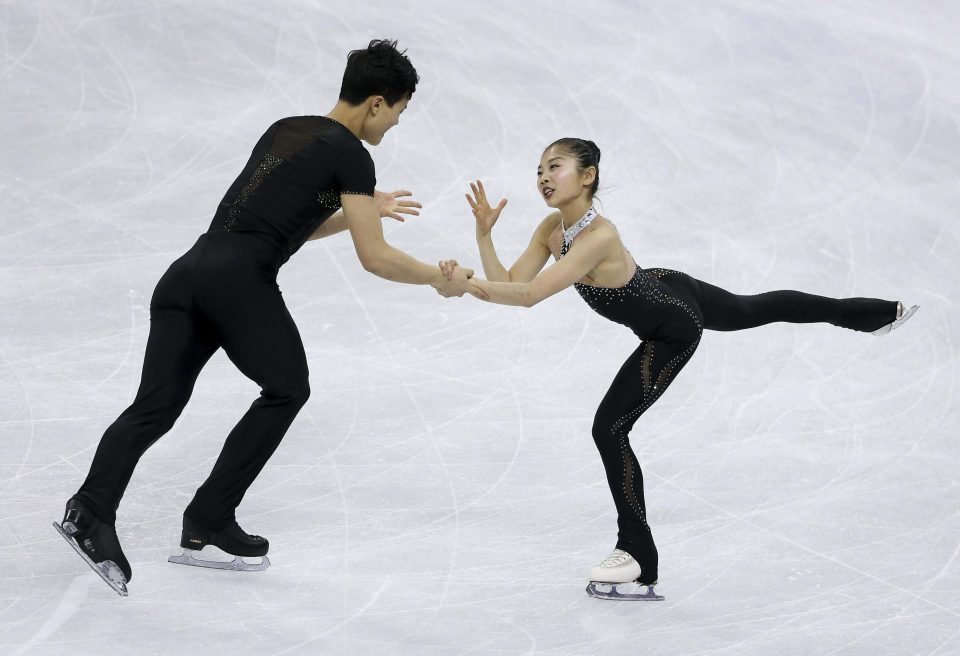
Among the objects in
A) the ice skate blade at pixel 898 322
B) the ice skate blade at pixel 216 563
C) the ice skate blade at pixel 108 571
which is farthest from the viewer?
the ice skate blade at pixel 898 322

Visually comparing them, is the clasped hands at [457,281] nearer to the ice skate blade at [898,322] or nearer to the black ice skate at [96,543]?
the black ice skate at [96,543]

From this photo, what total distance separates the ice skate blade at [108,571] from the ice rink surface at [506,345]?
0.09 meters

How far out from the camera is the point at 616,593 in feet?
13.5

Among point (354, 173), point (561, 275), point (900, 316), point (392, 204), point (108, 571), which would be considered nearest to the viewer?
point (108, 571)

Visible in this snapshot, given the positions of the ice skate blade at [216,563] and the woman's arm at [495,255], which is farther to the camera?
the woman's arm at [495,255]

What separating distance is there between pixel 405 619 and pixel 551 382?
2522 mm

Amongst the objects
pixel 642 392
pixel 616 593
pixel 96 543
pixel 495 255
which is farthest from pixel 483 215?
pixel 96 543

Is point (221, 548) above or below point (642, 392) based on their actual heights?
below

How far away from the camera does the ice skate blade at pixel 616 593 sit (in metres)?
4.10

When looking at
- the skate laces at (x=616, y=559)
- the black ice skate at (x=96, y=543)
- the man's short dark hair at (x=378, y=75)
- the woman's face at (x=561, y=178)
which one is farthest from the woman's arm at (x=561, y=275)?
the black ice skate at (x=96, y=543)

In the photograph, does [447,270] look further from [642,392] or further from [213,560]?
[213,560]

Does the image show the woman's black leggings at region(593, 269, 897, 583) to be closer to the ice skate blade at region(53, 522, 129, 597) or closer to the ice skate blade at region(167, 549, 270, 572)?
the ice skate blade at region(167, 549, 270, 572)

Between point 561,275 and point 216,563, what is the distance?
1.59m

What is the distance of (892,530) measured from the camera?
15.7ft
